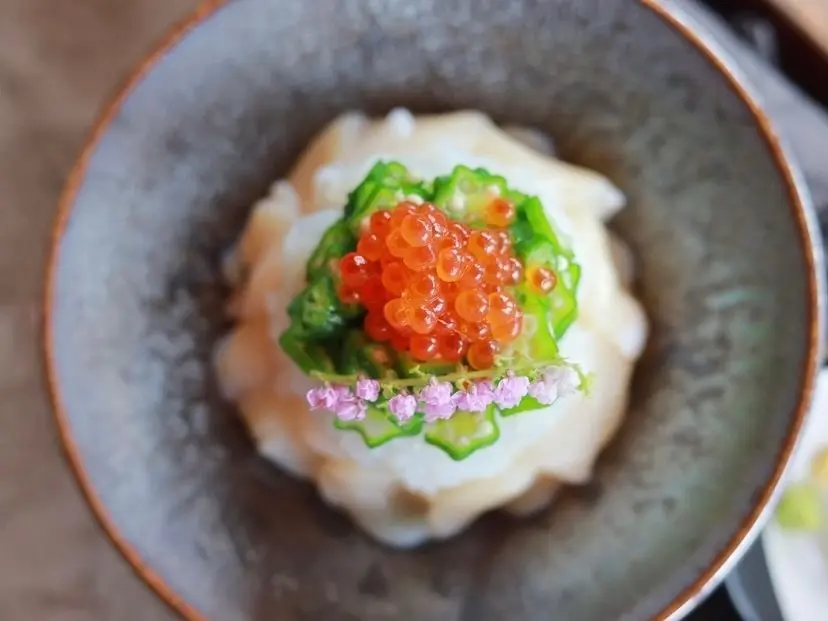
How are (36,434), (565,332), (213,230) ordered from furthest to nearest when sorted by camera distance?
(36,434), (213,230), (565,332)

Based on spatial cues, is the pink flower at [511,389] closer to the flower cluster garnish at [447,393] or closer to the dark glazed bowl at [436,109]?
the flower cluster garnish at [447,393]

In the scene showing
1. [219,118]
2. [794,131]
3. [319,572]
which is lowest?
[319,572]

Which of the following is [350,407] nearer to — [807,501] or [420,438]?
[420,438]

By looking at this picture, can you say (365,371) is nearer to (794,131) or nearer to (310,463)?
(310,463)

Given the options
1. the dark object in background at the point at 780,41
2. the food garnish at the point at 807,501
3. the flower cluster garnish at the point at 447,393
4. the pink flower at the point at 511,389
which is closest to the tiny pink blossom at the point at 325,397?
the flower cluster garnish at the point at 447,393

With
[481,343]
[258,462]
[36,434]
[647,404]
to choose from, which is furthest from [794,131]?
[36,434]

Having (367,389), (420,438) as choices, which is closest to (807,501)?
(420,438)

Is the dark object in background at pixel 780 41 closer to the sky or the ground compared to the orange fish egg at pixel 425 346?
closer to the sky
